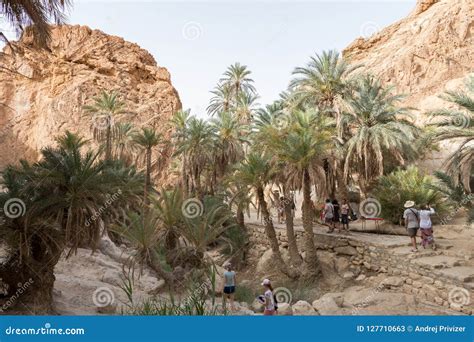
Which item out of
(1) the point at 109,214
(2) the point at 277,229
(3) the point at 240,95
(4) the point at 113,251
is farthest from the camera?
(3) the point at 240,95

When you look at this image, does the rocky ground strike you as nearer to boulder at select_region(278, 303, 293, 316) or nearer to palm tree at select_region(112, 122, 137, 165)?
boulder at select_region(278, 303, 293, 316)

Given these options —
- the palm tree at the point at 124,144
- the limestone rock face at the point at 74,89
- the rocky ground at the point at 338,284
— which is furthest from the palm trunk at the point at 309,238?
the limestone rock face at the point at 74,89

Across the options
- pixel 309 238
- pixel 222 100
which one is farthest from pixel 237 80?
pixel 309 238

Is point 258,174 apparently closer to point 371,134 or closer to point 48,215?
point 371,134

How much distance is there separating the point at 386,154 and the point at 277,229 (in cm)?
917

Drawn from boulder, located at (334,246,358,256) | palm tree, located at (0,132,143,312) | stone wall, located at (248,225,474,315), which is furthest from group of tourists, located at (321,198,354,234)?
palm tree, located at (0,132,143,312)

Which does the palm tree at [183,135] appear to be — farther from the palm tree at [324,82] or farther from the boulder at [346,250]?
the boulder at [346,250]

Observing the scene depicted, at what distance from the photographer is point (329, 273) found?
17.2m

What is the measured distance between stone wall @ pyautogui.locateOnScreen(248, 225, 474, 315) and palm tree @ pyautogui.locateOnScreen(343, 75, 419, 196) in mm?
6580

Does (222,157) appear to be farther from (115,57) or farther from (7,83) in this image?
(7,83)

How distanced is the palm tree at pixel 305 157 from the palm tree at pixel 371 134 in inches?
248

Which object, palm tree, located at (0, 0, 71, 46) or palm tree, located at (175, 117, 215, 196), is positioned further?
palm tree, located at (175, 117, 215, 196)

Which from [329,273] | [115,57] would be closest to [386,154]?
[329,273]

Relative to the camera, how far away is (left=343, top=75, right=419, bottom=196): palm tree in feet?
73.5
